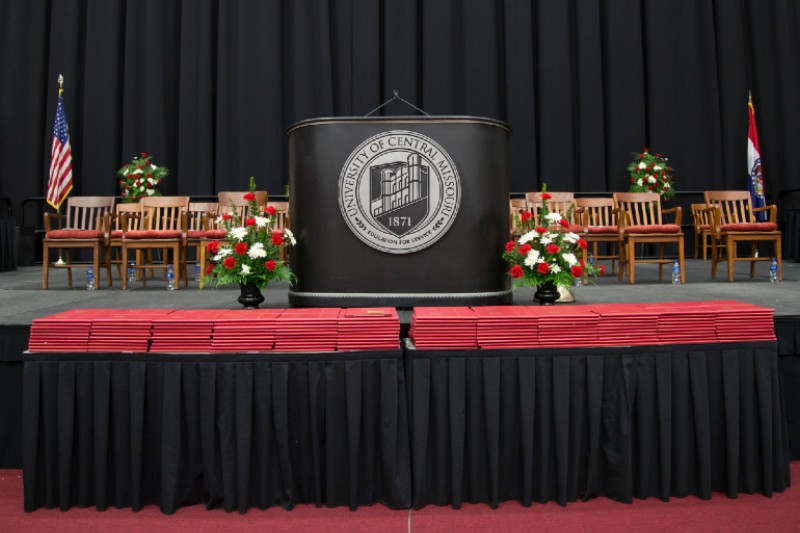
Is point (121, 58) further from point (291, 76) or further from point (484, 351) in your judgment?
point (484, 351)

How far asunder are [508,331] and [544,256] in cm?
128

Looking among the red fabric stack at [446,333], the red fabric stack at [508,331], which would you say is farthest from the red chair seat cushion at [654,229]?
the red fabric stack at [446,333]

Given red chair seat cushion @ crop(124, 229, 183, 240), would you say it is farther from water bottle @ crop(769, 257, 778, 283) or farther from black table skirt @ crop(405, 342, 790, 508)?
water bottle @ crop(769, 257, 778, 283)

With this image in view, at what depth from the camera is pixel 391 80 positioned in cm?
820

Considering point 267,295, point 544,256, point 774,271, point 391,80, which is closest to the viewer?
point 544,256

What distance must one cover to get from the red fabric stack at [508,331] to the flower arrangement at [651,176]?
630cm

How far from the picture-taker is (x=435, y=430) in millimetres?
1938

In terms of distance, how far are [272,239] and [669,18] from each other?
7.63 m

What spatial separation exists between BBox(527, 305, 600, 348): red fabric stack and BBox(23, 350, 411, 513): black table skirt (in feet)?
1.66

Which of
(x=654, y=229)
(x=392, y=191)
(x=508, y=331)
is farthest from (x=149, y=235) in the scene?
(x=654, y=229)

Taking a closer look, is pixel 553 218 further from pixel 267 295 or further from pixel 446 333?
pixel 267 295

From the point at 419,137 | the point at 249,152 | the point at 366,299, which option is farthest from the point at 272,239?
the point at 249,152

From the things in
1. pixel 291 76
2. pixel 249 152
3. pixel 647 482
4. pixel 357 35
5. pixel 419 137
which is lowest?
pixel 647 482

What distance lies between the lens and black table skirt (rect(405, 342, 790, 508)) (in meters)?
1.92
